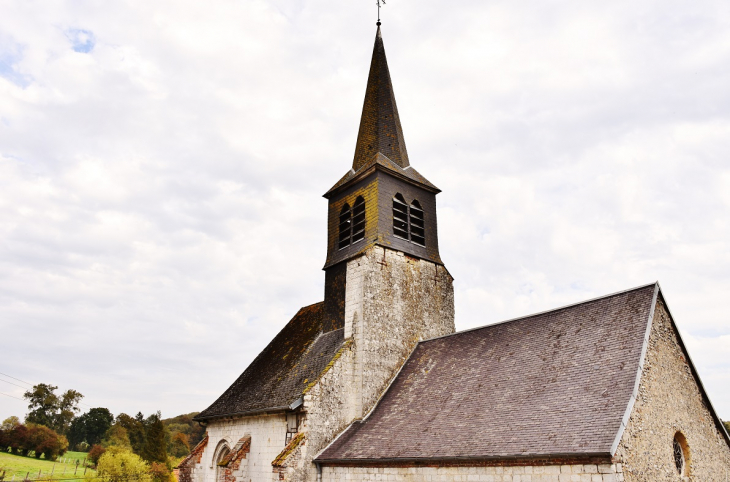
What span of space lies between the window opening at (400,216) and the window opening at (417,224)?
29 centimetres

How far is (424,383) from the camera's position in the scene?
1475 centimetres

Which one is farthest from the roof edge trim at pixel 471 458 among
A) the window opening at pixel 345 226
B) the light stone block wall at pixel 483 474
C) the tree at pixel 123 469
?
the tree at pixel 123 469

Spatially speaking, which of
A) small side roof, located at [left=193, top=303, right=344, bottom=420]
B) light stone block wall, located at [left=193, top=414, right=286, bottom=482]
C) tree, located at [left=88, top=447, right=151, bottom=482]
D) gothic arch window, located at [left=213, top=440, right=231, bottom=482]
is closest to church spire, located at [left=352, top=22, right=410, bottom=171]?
small side roof, located at [left=193, top=303, right=344, bottom=420]

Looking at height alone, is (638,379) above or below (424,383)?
below

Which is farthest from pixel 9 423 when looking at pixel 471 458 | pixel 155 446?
pixel 471 458

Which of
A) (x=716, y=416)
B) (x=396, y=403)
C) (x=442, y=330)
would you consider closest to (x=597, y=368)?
(x=716, y=416)

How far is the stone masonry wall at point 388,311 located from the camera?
1577 centimetres

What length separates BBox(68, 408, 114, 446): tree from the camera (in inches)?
2771

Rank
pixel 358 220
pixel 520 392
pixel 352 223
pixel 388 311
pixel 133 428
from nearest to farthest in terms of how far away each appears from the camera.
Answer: pixel 520 392
pixel 388 311
pixel 358 220
pixel 352 223
pixel 133 428

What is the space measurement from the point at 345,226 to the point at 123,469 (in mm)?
26433

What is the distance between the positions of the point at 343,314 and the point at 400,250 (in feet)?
9.64

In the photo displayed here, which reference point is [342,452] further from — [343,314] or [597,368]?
[597,368]

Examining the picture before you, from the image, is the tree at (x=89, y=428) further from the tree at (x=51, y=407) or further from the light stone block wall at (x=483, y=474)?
the light stone block wall at (x=483, y=474)

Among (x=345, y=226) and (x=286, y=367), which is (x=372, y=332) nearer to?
(x=286, y=367)
